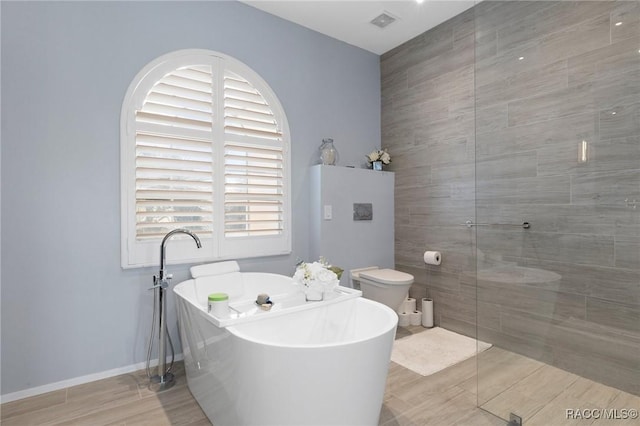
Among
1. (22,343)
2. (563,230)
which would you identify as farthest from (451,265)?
(22,343)

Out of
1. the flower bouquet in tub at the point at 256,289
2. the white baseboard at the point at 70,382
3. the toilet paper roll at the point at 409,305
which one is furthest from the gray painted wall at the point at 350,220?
the white baseboard at the point at 70,382

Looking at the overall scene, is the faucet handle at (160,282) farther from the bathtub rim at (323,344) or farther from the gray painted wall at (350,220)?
the gray painted wall at (350,220)

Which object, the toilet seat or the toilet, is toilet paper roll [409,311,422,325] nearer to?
the toilet

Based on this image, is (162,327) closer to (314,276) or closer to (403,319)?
(314,276)

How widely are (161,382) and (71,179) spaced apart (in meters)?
1.46

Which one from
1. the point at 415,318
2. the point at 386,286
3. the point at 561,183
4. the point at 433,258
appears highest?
the point at 561,183

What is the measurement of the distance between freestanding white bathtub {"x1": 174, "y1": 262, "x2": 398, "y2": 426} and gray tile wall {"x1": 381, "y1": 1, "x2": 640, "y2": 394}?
3.48ft

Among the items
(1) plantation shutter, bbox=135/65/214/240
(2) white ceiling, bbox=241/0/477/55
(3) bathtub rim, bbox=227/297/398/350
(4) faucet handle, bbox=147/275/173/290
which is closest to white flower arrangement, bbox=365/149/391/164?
(2) white ceiling, bbox=241/0/477/55

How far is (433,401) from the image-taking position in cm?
205

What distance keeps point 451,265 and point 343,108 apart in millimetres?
1890

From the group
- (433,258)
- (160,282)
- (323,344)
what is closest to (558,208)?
(433,258)

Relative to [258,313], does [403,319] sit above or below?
below

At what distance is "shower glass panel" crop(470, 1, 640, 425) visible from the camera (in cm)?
185

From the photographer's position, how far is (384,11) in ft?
9.93
